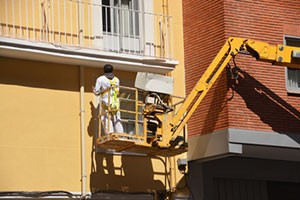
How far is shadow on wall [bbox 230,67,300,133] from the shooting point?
19.6 meters

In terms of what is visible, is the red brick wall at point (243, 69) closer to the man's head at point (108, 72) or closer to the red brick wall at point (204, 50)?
the red brick wall at point (204, 50)

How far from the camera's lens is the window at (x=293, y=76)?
20.5 metres

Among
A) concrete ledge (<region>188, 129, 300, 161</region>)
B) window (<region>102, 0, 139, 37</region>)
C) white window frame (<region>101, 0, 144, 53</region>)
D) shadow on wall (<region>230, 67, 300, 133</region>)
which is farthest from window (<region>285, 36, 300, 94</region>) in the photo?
window (<region>102, 0, 139, 37</region>)

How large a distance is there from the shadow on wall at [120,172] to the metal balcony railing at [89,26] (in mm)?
1596

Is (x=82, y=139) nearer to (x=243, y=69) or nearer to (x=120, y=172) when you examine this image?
(x=120, y=172)

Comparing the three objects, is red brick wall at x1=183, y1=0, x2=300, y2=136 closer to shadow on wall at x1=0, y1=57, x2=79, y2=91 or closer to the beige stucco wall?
the beige stucco wall

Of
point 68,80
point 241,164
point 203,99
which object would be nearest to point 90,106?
point 68,80

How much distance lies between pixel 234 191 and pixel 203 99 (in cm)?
280

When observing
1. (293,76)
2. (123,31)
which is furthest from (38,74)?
(293,76)

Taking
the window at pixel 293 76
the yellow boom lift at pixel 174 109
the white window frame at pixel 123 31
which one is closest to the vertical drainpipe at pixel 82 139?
the yellow boom lift at pixel 174 109

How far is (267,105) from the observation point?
1975 centimetres

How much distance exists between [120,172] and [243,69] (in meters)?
3.54

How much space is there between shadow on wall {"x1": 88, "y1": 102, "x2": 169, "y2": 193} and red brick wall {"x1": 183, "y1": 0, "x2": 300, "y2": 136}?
141 centimetres

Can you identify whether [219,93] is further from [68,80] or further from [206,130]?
[68,80]
